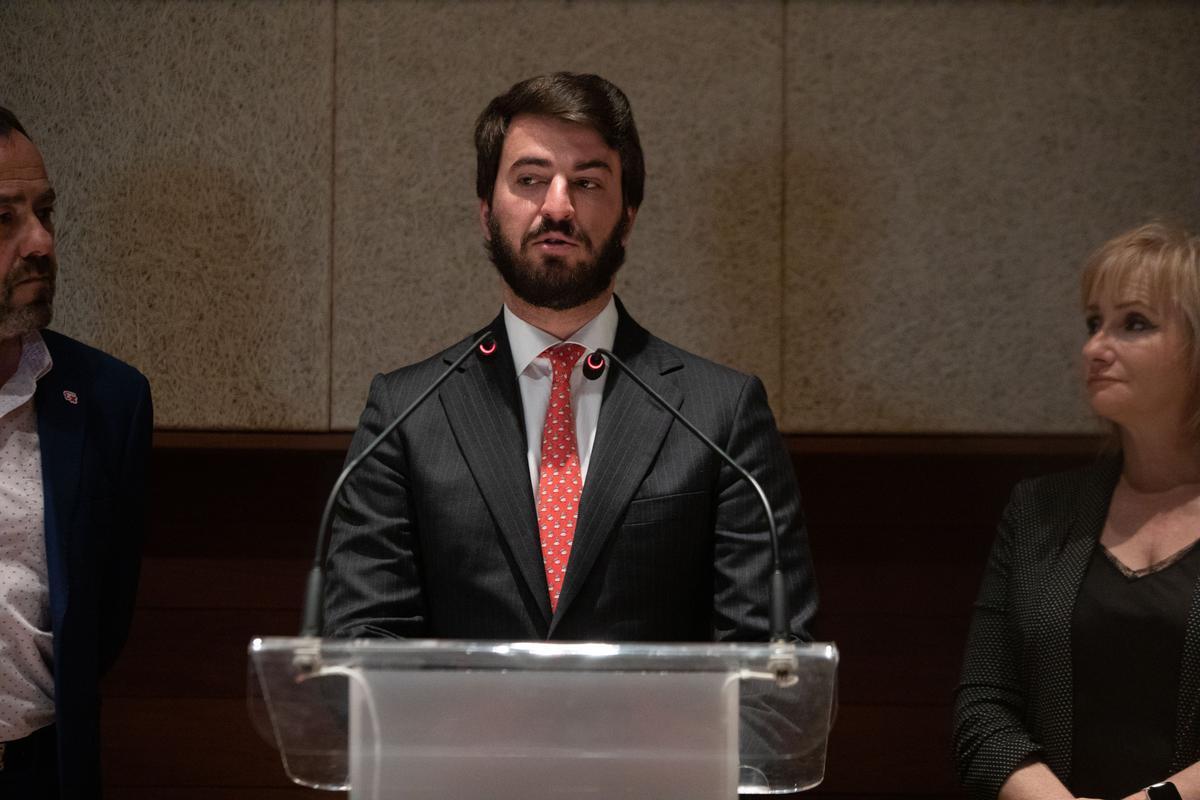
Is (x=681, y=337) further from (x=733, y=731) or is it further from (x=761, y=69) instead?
(x=733, y=731)

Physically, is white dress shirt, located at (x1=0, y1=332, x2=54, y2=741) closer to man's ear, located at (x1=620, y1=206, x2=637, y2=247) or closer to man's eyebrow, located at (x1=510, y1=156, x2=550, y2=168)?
man's eyebrow, located at (x1=510, y1=156, x2=550, y2=168)

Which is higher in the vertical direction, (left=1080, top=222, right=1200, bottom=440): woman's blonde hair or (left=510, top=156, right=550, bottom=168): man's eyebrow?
(left=510, top=156, right=550, bottom=168): man's eyebrow

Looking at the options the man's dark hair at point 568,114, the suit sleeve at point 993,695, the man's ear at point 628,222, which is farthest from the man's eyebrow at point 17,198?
the suit sleeve at point 993,695

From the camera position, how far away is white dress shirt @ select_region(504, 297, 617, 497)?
6.67 feet

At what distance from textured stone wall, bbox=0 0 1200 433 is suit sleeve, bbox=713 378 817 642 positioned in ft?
2.98

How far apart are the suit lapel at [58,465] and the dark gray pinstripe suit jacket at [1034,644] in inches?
60.4

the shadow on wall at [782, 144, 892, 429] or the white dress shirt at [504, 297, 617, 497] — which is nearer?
the white dress shirt at [504, 297, 617, 497]

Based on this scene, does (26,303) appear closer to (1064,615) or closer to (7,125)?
(7,125)

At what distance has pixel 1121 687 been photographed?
210 cm

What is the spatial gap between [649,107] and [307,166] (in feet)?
2.60

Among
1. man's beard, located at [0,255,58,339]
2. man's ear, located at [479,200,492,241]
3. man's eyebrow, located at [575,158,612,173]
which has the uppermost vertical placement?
man's eyebrow, located at [575,158,612,173]

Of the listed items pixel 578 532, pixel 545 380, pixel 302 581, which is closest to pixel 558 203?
pixel 545 380

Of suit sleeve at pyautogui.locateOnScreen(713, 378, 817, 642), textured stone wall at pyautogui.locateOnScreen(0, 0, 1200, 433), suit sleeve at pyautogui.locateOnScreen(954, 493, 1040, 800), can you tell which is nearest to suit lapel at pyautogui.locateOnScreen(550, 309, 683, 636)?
suit sleeve at pyautogui.locateOnScreen(713, 378, 817, 642)

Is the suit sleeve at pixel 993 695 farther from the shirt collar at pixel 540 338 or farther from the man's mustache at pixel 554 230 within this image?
the man's mustache at pixel 554 230
